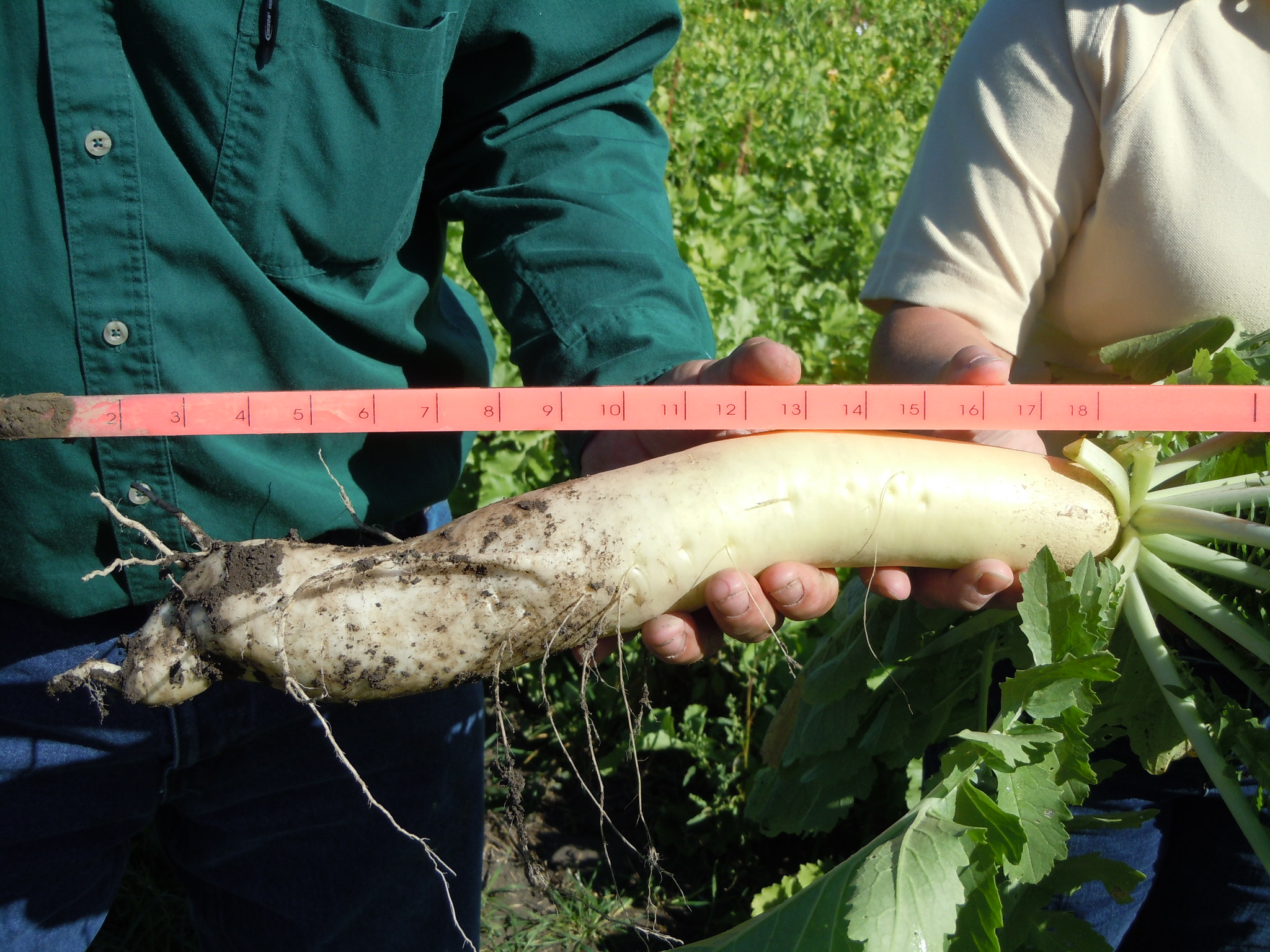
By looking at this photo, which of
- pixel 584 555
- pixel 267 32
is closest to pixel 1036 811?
pixel 584 555

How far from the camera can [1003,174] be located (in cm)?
187

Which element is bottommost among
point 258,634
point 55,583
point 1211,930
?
point 1211,930

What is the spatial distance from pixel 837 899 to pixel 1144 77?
151 cm

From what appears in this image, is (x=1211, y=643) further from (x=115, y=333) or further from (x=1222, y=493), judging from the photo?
(x=115, y=333)

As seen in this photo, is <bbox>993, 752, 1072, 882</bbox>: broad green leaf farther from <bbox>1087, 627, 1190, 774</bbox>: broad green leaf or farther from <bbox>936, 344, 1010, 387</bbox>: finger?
<bbox>936, 344, 1010, 387</bbox>: finger

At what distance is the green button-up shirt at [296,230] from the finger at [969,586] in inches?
25.7

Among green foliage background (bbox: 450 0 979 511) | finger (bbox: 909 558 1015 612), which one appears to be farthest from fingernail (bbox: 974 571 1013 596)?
green foliage background (bbox: 450 0 979 511)

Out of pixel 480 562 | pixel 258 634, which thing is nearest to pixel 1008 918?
pixel 480 562

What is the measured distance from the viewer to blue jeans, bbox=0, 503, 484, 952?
1544 millimetres

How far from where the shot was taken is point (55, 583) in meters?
1.45

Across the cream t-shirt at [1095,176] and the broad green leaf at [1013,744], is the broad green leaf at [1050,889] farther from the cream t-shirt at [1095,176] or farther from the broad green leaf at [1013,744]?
the cream t-shirt at [1095,176]

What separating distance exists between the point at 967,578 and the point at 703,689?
169 centimetres

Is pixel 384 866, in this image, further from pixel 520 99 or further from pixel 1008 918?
pixel 520 99

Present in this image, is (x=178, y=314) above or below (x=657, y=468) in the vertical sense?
above
